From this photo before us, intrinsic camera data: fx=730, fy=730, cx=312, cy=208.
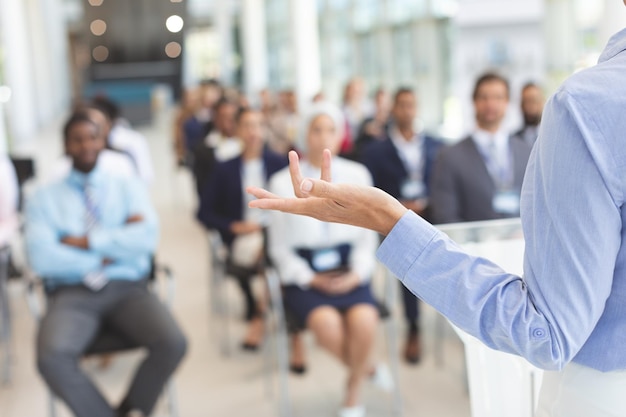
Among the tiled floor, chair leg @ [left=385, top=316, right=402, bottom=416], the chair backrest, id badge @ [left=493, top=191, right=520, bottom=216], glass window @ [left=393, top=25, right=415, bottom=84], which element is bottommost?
the tiled floor

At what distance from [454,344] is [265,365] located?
3.99 feet

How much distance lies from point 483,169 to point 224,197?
1.81 meters

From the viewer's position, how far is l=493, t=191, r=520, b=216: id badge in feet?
12.2

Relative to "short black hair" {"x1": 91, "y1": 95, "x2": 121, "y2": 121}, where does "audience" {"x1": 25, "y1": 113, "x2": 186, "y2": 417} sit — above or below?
below

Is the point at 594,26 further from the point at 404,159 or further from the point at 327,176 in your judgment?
the point at 327,176

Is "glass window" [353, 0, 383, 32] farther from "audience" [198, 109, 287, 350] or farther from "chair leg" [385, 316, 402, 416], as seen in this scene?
"chair leg" [385, 316, 402, 416]

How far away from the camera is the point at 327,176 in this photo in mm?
1172

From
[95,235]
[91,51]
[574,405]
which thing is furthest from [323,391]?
[91,51]

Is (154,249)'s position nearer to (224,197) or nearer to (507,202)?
(224,197)

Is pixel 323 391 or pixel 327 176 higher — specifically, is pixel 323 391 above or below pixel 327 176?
below

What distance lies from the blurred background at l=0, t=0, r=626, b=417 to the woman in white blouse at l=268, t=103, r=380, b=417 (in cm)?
42

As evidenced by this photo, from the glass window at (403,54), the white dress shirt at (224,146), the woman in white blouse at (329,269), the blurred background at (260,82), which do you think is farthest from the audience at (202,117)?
the woman in white blouse at (329,269)

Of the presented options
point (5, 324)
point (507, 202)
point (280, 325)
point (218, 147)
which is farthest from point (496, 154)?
point (5, 324)

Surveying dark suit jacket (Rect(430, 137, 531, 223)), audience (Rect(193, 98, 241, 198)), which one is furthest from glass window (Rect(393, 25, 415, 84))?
dark suit jacket (Rect(430, 137, 531, 223))
